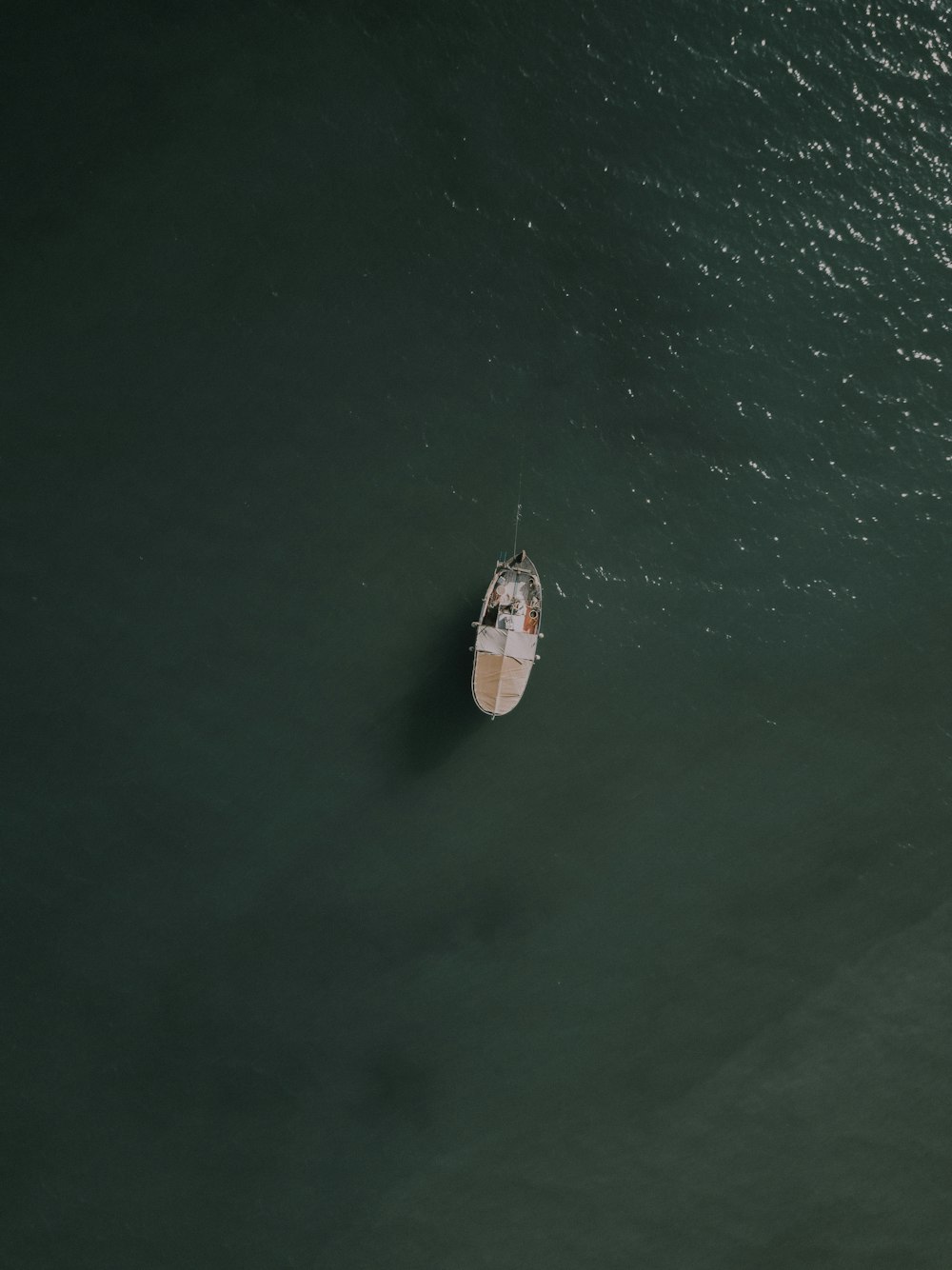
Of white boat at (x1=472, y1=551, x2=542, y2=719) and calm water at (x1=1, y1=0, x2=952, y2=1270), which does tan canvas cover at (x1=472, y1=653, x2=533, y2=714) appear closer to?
white boat at (x1=472, y1=551, x2=542, y2=719)

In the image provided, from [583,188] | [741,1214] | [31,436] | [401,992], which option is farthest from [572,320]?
[741,1214]

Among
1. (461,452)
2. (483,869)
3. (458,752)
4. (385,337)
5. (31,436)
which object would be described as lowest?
(483,869)

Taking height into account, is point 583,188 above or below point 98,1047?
above

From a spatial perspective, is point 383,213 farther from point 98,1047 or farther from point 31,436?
point 98,1047

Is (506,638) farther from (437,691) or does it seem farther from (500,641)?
(437,691)

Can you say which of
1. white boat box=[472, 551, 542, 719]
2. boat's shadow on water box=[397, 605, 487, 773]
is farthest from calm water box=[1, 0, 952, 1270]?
white boat box=[472, 551, 542, 719]

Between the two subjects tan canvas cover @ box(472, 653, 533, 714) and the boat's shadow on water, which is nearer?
tan canvas cover @ box(472, 653, 533, 714)

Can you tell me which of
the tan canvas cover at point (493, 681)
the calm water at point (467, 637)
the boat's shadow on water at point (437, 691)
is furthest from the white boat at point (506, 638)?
the calm water at point (467, 637)

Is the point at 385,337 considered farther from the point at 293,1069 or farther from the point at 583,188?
the point at 293,1069
